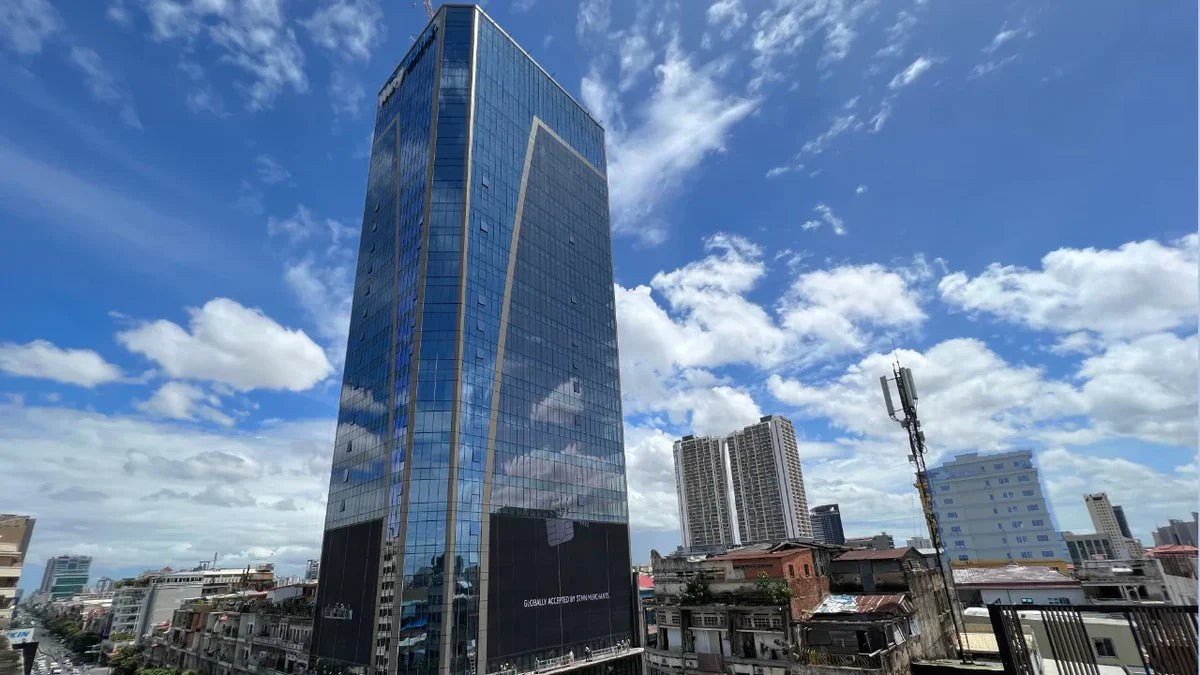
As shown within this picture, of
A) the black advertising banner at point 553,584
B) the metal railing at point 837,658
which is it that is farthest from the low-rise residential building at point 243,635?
the metal railing at point 837,658

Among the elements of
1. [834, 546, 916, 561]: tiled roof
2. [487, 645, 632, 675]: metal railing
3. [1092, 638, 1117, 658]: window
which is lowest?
[487, 645, 632, 675]: metal railing

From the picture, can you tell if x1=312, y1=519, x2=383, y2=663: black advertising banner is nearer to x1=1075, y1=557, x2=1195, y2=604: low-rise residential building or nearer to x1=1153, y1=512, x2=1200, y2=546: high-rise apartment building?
x1=1075, y1=557, x2=1195, y2=604: low-rise residential building

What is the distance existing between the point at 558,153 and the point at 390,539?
61663 millimetres

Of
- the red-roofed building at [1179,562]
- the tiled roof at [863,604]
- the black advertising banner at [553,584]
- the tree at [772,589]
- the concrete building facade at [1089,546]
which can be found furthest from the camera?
the concrete building facade at [1089,546]

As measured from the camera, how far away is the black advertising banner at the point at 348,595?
181 ft

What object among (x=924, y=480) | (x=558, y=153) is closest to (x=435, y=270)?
(x=558, y=153)

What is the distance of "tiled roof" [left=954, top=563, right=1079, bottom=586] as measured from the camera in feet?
193

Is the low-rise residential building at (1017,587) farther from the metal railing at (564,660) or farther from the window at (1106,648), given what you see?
the metal railing at (564,660)

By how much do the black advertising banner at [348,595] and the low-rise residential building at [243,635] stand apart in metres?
5.70

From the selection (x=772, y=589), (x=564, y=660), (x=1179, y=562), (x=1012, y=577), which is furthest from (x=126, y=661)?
(x=1179, y=562)

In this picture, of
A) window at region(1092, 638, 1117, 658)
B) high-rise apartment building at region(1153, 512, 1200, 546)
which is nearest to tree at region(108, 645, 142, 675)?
window at region(1092, 638, 1117, 658)

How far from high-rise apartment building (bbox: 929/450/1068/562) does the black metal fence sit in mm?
118210

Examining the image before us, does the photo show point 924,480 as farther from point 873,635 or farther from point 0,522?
point 0,522

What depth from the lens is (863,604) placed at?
43.4m
